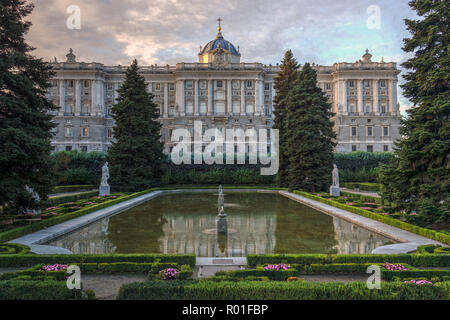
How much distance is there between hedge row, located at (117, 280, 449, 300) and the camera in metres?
4.75

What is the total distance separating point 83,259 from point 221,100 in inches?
2163

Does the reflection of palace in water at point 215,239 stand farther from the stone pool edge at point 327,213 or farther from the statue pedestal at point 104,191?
the statue pedestal at point 104,191

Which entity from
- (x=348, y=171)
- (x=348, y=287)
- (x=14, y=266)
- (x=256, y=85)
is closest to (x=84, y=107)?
(x=256, y=85)

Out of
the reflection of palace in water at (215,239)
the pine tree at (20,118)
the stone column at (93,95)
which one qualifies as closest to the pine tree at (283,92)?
the reflection of palace in water at (215,239)

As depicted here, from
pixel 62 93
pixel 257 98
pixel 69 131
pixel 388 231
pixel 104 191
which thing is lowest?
pixel 388 231

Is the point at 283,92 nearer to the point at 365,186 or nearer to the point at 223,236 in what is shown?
the point at 365,186

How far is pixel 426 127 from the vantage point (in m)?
11.3

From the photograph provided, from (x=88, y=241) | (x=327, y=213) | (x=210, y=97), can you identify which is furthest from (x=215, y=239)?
(x=210, y=97)

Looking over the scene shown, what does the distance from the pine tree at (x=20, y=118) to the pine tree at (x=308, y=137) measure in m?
18.7

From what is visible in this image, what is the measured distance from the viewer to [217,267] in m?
7.27

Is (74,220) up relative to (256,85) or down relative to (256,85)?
down

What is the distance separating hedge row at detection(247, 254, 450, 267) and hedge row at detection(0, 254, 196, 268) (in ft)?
5.38
